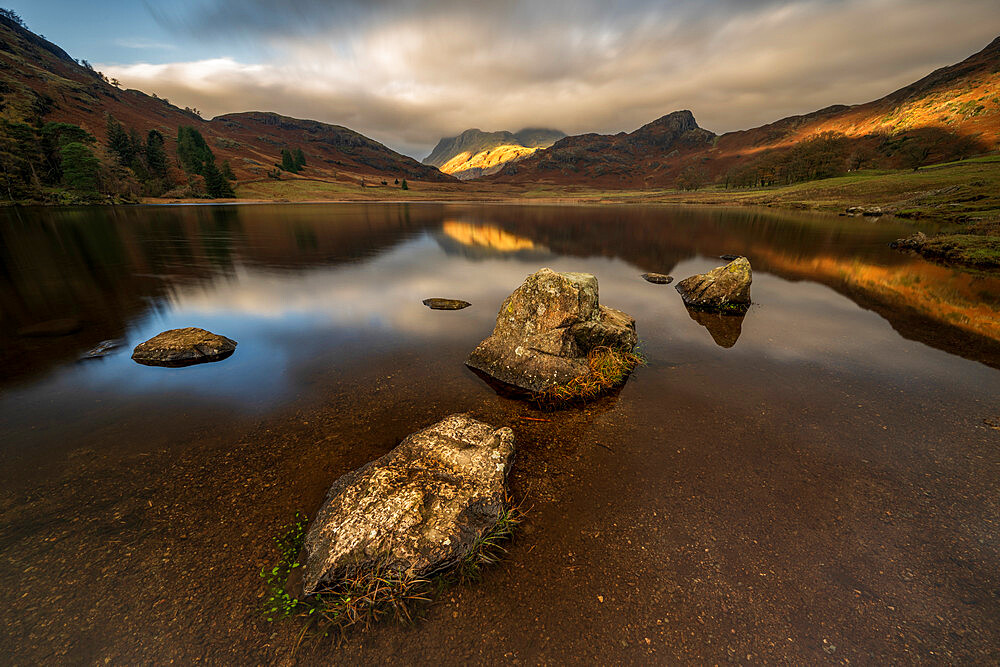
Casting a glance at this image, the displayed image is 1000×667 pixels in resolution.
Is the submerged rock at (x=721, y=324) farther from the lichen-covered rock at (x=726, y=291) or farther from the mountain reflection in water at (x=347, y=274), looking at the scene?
the lichen-covered rock at (x=726, y=291)

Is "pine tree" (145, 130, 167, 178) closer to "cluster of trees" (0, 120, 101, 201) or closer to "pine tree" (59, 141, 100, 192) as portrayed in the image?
"cluster of trees" (0, 120, 101, 201)

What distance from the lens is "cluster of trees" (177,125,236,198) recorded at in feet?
381

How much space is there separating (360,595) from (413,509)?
1.13 metres

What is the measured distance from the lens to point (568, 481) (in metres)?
6.59

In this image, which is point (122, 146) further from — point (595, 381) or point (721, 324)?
point (721, 324)

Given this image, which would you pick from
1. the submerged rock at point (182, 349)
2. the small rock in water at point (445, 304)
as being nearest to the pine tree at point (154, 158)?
the submerged rock at point (182, 349)

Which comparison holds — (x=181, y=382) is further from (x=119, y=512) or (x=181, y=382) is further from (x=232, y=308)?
(x=232, y=308)

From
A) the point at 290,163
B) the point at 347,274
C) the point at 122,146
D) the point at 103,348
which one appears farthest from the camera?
the point at 290,163

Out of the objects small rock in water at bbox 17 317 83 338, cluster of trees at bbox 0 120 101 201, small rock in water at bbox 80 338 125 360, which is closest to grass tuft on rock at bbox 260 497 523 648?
small rock in water at bbox 80 338 125 360

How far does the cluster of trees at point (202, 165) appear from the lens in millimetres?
116188

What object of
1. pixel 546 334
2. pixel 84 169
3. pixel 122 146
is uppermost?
pixel 122 146

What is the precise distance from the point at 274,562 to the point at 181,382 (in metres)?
7.77

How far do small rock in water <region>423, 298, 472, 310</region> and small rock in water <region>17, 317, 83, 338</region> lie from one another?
13317 mm

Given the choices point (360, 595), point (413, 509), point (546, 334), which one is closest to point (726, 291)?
point (546, 334)
